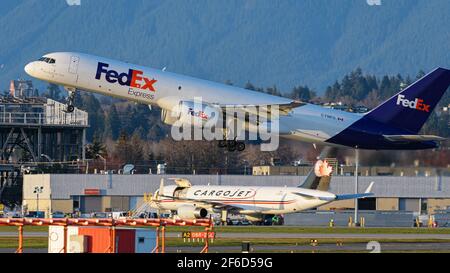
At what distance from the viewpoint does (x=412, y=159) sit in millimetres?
83375

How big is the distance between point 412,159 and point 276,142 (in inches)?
369

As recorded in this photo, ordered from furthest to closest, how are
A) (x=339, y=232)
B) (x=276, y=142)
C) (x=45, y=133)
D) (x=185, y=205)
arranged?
(x=45, y=133) < (x=185, y=205) < (x=339, y=232) < (x=276, y=142)

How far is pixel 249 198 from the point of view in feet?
338

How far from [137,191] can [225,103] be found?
2335 inches

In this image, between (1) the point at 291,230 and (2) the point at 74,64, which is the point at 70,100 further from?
(1) the point at 291,230

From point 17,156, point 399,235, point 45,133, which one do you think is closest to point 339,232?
point 399,235

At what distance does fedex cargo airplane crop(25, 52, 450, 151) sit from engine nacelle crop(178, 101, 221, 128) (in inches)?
2.5

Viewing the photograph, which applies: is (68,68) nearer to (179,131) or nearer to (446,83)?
(179,131)

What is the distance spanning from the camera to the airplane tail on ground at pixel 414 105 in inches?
3391

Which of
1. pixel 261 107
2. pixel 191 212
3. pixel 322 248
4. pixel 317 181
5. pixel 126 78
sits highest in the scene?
pixel 126 78

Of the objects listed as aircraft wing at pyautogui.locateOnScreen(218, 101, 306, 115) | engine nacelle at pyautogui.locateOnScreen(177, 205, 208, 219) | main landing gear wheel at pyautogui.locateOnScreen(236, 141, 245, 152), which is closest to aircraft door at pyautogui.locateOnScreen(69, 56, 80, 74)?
A: aircraft wing at pyautogui.locateOnScreen(218, 101, 306, 115)

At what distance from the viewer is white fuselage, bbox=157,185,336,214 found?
330 ft

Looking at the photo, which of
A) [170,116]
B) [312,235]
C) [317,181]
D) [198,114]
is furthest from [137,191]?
[198,114]
